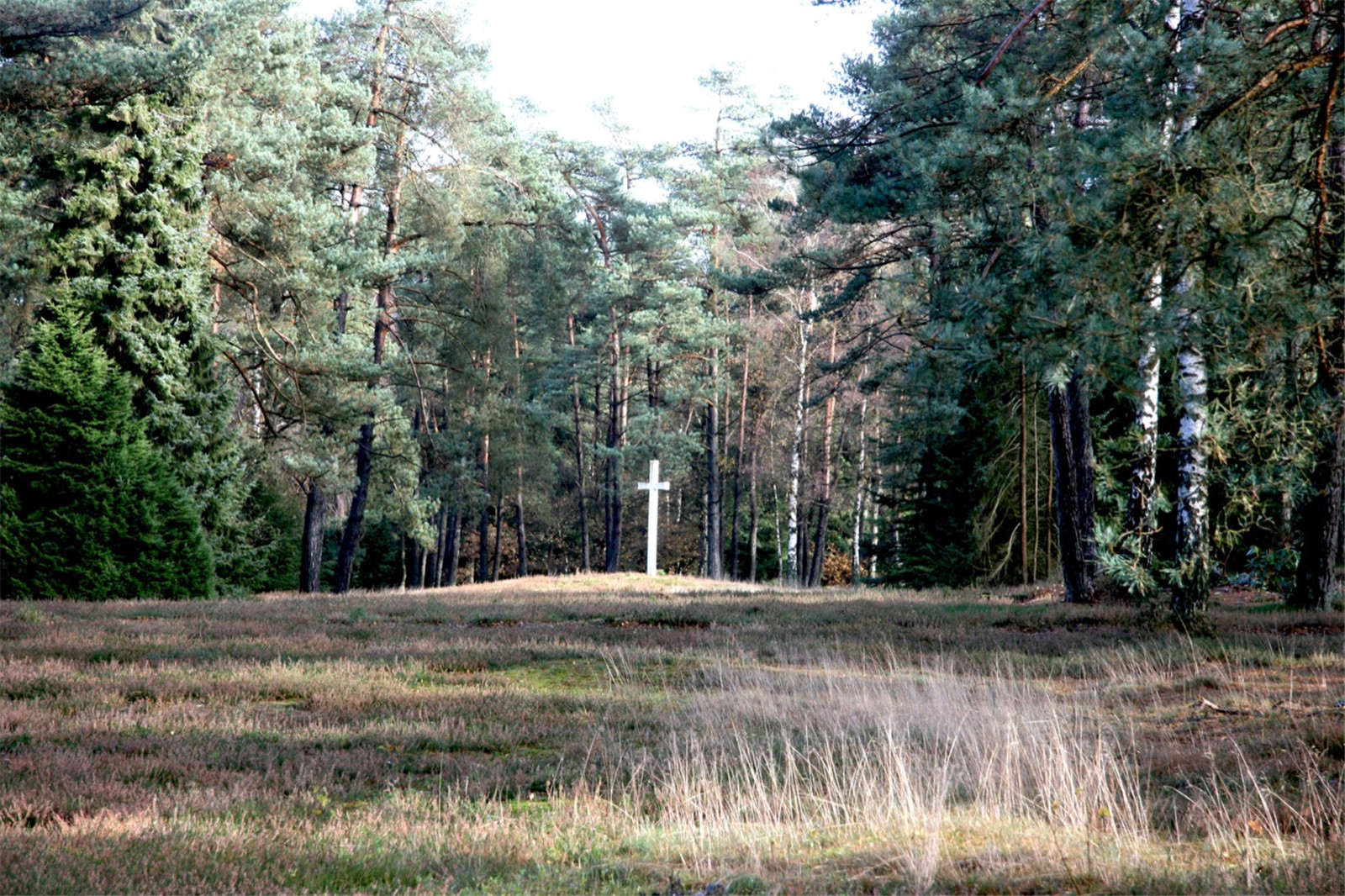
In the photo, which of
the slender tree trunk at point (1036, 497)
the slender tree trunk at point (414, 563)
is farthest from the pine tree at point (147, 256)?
the slender tree trunk at point (414, 563)

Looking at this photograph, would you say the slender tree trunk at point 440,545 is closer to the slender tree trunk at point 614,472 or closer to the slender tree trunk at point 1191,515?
the slender tree trunk at point 614,472

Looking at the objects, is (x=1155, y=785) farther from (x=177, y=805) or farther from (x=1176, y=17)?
(x=1176, y=17)

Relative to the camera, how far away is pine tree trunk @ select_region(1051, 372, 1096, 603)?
15.5 m

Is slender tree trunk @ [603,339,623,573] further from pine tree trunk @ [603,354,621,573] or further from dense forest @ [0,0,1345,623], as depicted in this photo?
dense forest @ [0,0,1345,623]

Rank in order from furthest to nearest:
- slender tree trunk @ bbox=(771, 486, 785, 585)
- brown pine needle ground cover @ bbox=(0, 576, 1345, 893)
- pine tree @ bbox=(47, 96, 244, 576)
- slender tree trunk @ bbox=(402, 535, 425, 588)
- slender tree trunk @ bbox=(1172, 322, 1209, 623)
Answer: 1. slender tree trunk @ bbox=(402, 535, 425, 588)
2. slender tree trunk @ bbox=(771, 486, 785, 585)
3. pine tree @ bbox=(47, 96, 244, 576)
4. slender tree trunk @ bbox=(1172, 322, 1209, 623)
5. brown pine needle ground cover @ bbox=(0, 576, 1345, 893)

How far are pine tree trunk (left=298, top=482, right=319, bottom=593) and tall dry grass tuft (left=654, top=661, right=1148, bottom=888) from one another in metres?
19.9

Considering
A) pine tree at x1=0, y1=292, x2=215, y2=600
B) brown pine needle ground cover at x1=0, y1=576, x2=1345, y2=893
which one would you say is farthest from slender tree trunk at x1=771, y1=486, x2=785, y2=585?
brown pine needle ground cover at x1=0, y1=576, x2=1345, y2=893

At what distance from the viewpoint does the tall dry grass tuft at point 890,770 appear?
4906mm

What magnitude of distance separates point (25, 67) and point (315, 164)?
31.1 ft

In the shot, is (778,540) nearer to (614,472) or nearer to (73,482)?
(614,472)

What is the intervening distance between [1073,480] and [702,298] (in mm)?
24982

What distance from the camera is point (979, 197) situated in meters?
9.16

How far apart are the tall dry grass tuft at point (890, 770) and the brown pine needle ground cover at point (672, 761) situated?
0.03m

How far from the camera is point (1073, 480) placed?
1573cm
